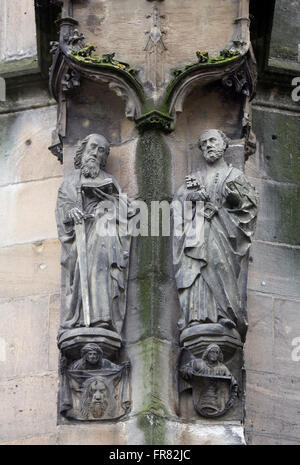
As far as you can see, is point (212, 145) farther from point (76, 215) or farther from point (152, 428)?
point (152, 428)

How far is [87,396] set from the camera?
17.8 metres

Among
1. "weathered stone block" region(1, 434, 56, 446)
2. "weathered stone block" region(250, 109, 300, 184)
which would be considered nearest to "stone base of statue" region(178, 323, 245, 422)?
"weathered stone block" region(1, 434, 56, 446)

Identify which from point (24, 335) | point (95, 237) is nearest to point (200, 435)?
point (95, 237)

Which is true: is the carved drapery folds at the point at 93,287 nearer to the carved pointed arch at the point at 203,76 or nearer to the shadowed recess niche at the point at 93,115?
the shadowed recess niche at the point at 93,115

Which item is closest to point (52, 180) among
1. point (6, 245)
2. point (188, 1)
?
point (6, 245)

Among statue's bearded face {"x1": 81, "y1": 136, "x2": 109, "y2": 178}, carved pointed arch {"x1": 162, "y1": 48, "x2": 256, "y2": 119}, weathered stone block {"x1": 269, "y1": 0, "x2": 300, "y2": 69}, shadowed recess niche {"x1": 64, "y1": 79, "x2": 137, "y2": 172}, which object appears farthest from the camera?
weathered stone block {"x1": 269, "y1": 0, "x2": 300, "y2": 69}

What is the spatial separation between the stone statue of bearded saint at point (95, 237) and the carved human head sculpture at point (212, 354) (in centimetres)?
69

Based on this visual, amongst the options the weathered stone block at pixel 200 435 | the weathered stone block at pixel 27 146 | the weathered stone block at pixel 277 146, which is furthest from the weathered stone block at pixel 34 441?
the weathered stone block at pixel 277 146

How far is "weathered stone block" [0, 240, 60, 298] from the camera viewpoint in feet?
63.9

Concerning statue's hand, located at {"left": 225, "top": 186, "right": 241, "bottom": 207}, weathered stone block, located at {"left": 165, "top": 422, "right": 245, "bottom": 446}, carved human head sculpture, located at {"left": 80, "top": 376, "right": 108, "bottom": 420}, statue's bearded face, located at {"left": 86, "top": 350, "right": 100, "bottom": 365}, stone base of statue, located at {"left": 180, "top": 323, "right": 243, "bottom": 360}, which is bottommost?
weathered stone block, located at {"left": 165, "top": 422, "right": 245, "bottom": 446}

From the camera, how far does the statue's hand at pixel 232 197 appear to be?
18328 mm

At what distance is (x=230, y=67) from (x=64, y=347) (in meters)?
2.63

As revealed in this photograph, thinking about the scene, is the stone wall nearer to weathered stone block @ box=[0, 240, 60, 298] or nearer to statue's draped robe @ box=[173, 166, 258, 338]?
weathered stone block @ box=[0, 240, 60, 298]

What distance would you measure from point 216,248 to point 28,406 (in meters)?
2.09
